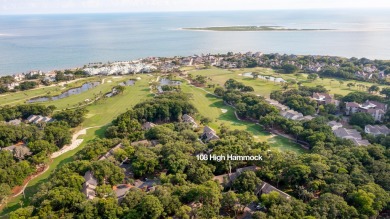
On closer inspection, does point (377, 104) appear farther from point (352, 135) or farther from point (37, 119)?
point (37, 119)

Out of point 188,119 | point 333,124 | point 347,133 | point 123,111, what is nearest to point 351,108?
point 333,124

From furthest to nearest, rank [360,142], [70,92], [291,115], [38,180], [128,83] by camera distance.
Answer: [128,83] → [70,92] → [291,115] → [360,142] → [38,180]

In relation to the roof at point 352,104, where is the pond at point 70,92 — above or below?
below

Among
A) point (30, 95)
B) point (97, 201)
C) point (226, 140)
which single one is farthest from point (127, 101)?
point (97, 201)

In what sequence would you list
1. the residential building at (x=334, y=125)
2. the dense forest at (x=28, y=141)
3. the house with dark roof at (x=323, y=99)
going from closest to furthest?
the dense forest at (x=28, y=141), the residential building at (x=334, y=125), the house with dark roof at (x=323, y=99)

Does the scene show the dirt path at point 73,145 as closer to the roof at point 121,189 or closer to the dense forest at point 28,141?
the dense forest at point 28,141

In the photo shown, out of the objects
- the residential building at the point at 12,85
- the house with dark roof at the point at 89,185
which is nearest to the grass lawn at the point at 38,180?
the house with dark roof at the point at 89,185

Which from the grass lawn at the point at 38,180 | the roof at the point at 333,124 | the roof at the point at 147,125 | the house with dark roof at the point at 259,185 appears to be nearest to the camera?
the house with dark roof at the point at 259,185

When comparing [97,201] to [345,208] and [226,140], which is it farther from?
[345,208]
